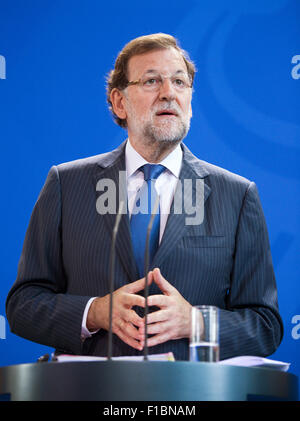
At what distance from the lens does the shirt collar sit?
2.91 m

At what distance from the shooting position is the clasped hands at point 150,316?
7.73ft

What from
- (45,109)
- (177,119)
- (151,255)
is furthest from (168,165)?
(45,109)

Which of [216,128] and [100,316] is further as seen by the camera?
[216,128]

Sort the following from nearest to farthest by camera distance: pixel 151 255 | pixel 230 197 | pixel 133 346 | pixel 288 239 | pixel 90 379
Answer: pixel 90 379, pixel 133 346, pixel 151 255, pixel 230 197, pixel 288 239

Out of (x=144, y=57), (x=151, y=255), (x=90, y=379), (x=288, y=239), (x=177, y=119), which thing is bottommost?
(x=90, y=379)

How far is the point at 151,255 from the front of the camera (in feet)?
8.86

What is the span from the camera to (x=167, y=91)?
2.88 m

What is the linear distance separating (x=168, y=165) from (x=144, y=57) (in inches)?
17.6

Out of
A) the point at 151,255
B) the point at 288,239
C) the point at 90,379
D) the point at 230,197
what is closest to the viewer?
the point at 90,379

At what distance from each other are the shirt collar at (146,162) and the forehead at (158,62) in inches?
11.6

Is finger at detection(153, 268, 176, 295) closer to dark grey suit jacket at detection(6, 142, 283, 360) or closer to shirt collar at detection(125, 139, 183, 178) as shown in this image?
dark grey suit jacket at detection(6, 142, 283, 360)

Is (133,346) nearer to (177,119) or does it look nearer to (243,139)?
(177,119)

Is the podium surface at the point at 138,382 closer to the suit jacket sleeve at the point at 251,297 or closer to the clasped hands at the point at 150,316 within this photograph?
the clasped hands at the point at 150,316

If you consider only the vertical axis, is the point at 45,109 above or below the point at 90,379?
above
